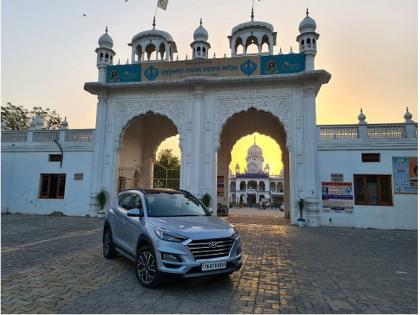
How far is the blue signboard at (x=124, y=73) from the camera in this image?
16.0 meters

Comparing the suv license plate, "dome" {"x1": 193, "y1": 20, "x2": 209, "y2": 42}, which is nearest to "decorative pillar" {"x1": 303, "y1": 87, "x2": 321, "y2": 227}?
"dome" {"x1": 193, "y1": 20, "x2": 209, "y2": 42}

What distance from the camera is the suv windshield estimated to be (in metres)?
5.20

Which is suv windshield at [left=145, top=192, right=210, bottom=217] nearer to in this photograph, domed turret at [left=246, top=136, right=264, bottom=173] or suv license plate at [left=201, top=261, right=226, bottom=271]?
suv license plate at [left=201, top=261, right=226, bottom=271]

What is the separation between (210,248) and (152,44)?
16500mm

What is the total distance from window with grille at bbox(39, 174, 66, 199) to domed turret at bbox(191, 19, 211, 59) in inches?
392

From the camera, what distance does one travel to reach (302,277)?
17.4 feet

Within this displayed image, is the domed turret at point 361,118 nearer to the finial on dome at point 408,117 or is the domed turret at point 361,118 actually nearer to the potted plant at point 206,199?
the finial on dome at point 408,117

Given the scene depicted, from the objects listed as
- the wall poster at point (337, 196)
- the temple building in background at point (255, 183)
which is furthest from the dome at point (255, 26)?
the temple building in background at point (255, 183)

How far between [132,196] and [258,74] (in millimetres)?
10795

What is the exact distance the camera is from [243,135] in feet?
63.8

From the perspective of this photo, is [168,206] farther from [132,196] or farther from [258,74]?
[258,74]

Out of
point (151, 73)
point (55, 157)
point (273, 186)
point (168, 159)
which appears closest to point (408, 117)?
point (151, 73)

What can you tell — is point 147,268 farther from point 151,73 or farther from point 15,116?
point 15,116

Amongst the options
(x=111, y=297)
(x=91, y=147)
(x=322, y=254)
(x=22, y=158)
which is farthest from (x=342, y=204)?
(x=22, y=158)
